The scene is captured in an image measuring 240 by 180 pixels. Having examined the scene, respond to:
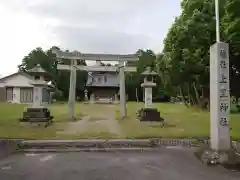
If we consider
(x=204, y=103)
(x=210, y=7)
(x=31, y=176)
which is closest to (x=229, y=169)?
(x=31, y=176)

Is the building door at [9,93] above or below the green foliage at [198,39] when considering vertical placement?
below

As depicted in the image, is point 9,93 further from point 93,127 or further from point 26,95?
point 93,127

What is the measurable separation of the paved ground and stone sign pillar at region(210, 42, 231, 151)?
0.92 meters

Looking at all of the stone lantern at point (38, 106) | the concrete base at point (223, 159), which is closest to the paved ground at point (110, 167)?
the concrete base at point (223, 159)

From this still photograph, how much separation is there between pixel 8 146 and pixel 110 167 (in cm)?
454

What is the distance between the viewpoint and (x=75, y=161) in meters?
8.73

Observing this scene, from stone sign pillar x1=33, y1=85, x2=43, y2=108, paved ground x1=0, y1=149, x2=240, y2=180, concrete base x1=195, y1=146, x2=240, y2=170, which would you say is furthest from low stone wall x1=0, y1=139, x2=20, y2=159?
concrete base x1=195, y1=146, x2=240, y2=170

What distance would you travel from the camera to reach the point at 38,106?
17.0m

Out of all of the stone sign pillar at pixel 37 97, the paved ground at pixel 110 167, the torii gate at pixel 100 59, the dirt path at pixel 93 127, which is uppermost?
the torii gate at pixel 100 59

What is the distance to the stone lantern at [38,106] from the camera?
16219 mm

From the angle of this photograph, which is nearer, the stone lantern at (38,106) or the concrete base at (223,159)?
the concrete base at (223,159)

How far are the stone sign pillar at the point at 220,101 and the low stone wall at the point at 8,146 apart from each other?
6547mm

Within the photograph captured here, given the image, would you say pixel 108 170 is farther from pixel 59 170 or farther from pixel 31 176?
pixel 31 176

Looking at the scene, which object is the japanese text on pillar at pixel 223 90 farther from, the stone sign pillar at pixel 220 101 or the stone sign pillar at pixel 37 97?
the stone sign pillar at pixel 37 97
